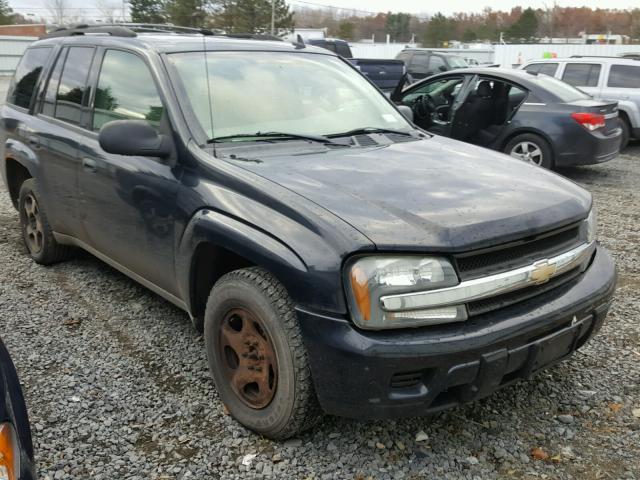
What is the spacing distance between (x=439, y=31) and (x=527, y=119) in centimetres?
6044

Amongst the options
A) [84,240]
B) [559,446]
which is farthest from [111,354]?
[559,446]

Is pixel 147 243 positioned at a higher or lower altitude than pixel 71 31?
lower

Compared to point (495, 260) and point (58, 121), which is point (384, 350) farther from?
point (58, 121)

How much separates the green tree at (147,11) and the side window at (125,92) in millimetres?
25789

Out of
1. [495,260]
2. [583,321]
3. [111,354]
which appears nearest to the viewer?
[495,260]

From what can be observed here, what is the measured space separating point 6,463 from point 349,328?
117 centimetres

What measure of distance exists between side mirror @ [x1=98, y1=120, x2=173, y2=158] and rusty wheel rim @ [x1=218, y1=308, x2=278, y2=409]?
37.5 inches

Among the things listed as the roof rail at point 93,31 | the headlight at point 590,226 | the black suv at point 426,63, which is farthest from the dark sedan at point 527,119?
the black suv at point 426,63

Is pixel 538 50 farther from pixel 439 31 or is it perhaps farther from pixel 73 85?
pixel 439 31

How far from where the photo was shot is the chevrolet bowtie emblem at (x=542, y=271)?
246cm

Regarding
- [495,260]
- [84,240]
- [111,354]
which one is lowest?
[111,354]

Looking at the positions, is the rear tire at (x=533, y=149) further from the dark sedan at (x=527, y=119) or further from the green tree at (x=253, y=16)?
the green tree at (x=253, y=16)

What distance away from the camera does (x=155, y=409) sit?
2957 mm

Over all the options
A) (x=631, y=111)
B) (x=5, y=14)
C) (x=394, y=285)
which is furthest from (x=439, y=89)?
(x=5, y=14)
